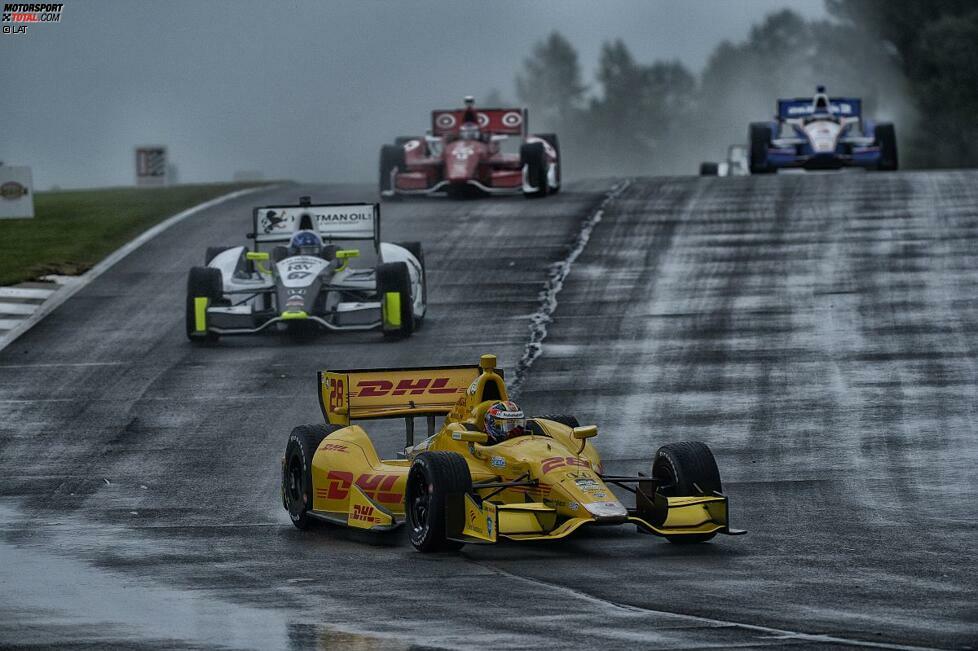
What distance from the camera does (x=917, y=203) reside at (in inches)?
1208

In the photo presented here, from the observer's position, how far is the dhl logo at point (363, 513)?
Answer: 12773 millimetres

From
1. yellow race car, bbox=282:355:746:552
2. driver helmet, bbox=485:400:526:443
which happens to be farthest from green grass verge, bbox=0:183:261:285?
driver helmet, bbox=485:400:526:443

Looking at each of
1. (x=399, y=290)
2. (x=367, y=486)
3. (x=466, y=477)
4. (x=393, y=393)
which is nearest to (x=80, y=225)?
(x=399, y=290)

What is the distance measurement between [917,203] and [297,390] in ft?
49.8

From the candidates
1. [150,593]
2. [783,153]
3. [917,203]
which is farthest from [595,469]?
[783,153]

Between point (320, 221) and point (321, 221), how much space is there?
20mm

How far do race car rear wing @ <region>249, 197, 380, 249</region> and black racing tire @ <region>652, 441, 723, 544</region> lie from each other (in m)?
12.1

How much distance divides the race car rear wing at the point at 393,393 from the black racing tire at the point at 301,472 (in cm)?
41

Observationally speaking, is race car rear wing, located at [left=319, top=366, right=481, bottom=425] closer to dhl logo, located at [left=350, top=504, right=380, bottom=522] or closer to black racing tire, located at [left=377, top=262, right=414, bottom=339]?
dhl logo, located at [left=350, top=504, right=380, bottom=522]

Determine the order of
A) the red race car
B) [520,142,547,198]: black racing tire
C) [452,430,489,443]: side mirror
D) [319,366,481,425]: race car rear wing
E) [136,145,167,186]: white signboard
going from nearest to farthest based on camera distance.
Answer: [452,430,489,443]: side mirror, [319,366,481,425]: race car rear wing, [520,142,547,198]: black racing tire, the red race car, [136,145,167,186]: white signboard

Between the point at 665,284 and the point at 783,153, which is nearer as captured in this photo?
the point at 665,284

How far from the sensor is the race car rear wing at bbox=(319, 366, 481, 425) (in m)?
14.3

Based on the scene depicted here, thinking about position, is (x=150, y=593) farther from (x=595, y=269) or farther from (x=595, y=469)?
(x=595, y=269)

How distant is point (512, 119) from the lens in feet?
118
